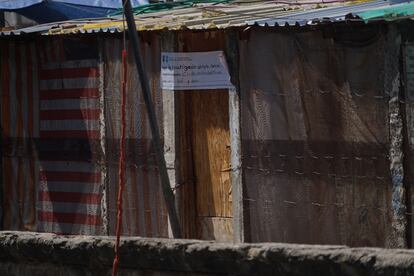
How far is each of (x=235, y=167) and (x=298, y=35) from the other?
130 cm

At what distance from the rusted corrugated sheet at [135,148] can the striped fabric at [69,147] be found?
142mm

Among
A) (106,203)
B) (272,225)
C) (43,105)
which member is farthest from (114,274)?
(43,105)

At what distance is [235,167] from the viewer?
7902 mm

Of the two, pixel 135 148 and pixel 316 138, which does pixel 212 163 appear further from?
pixel 316 138

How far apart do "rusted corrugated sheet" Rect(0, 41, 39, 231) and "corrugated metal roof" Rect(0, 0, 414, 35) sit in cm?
36

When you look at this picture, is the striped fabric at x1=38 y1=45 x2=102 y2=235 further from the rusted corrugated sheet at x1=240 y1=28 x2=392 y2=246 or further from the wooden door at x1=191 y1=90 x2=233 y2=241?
the rusted corrugated sheet at x1=240 y1=28 x2=392 y2=246

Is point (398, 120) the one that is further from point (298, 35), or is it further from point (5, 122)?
point (5, 122)

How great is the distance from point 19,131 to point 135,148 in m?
1.46

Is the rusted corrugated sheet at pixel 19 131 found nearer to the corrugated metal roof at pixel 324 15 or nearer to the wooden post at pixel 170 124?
the wooden post at pixel 170 124

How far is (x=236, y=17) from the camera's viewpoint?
8180 mm

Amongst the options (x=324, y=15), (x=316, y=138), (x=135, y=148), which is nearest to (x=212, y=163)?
(x=135, y=148)

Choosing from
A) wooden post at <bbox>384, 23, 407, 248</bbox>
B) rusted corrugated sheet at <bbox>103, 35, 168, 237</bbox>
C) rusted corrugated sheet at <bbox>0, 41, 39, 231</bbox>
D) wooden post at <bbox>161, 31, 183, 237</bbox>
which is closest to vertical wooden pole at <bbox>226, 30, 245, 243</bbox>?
wooden post at <bbox>161, 31, 183, 237</bbox>

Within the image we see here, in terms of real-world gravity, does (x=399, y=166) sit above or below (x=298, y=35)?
below

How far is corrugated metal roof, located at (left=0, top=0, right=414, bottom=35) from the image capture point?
740cm
